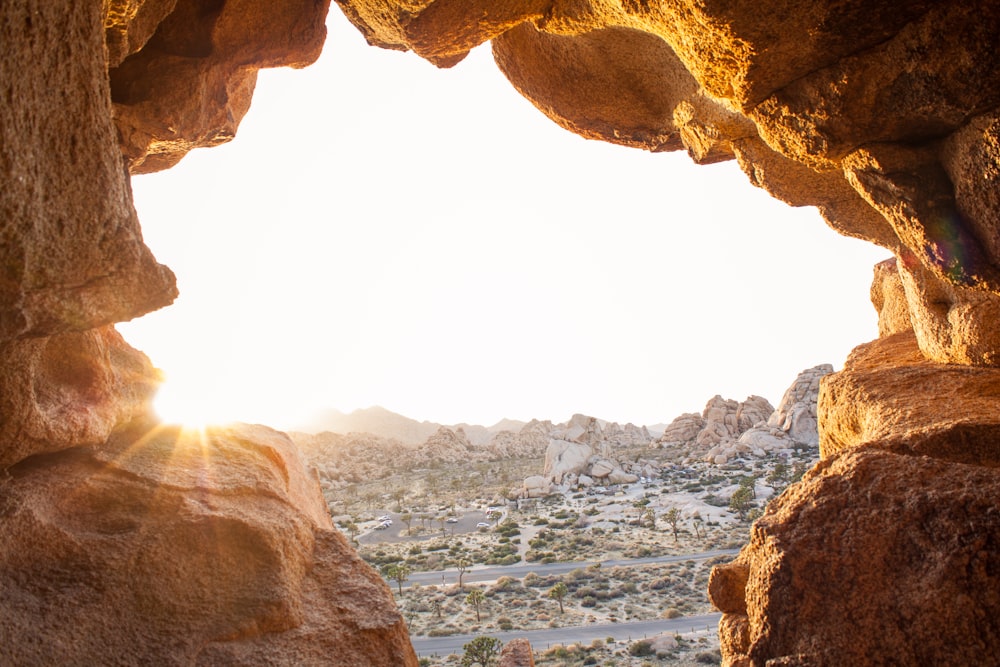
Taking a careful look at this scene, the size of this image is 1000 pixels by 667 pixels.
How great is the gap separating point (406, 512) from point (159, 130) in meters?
58.6

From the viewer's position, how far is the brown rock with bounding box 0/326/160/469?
19.0 ft

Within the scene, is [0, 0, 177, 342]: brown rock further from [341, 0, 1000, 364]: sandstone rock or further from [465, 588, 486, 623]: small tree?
[465, 588, 486, 623]: small tree

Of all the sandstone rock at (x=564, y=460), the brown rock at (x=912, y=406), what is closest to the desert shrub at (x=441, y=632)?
the brown rock at (x=912, y=406)

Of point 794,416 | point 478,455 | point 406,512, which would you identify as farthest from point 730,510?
point 478,455

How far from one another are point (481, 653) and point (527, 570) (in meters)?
17.5

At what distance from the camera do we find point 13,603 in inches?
216

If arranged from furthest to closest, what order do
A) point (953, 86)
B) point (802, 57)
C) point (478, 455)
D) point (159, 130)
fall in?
point (478, 455)
point (159, 130)
point (802, 57)
point (953, 86)

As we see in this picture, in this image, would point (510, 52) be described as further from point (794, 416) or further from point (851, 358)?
point (794, 416)

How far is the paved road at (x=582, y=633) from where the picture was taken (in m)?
27.8

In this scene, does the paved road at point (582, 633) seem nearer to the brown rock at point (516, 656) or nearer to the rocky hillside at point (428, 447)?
the brown rock at point (516, 656)

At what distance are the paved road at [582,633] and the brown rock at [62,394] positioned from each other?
2394cm

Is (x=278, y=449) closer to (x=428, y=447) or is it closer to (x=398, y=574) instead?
(x=398, y=574)

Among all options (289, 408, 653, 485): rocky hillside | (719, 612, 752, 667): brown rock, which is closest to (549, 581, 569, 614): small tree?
(719, 612, 752, 667): brown rock

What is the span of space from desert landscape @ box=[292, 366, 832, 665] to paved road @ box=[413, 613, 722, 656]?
1.65 ft
